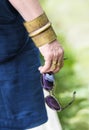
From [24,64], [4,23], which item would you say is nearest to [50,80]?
[24,64]

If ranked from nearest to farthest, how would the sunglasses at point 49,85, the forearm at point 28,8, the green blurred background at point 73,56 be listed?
the forearm at point 28,8, the sunglasses at point 49,85, the green blurred background at point 73,56

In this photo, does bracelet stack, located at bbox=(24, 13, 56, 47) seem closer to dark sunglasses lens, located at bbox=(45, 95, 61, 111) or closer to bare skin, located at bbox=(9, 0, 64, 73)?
bare skin, located at bbox=(9, 0, 64, 73)

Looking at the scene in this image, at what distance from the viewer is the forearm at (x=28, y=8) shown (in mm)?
779

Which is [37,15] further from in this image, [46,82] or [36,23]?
[46,82]

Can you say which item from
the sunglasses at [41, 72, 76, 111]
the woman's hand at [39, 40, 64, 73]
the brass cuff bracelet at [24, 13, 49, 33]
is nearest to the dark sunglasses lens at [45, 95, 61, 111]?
the sunglasses at [41, 72, 76, 111]

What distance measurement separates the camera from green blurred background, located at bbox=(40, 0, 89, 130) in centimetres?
111

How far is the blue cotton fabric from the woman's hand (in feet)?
0.31

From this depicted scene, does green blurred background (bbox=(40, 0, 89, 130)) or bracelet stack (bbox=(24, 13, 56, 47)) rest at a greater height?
bracelet stack (bbox=(24, 13, 56, 47))

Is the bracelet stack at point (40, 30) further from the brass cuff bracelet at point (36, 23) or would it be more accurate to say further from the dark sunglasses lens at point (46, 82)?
the dark sunglasses lens at point (46, 82)

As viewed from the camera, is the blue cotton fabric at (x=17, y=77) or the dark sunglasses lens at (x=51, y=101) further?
the dark sunglasses lens at (x=51, y=101)

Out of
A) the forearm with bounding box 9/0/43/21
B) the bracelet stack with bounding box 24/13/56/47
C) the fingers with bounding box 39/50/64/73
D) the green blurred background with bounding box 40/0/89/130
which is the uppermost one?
the forearm with bounding box 9/0/43/21

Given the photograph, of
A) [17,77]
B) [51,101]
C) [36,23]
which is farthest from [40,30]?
[51,101]

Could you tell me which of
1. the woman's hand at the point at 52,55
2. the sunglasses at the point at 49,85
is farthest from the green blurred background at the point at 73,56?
the woman's hand at the point at 52,55

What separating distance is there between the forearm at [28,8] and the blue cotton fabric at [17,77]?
0.05 m
